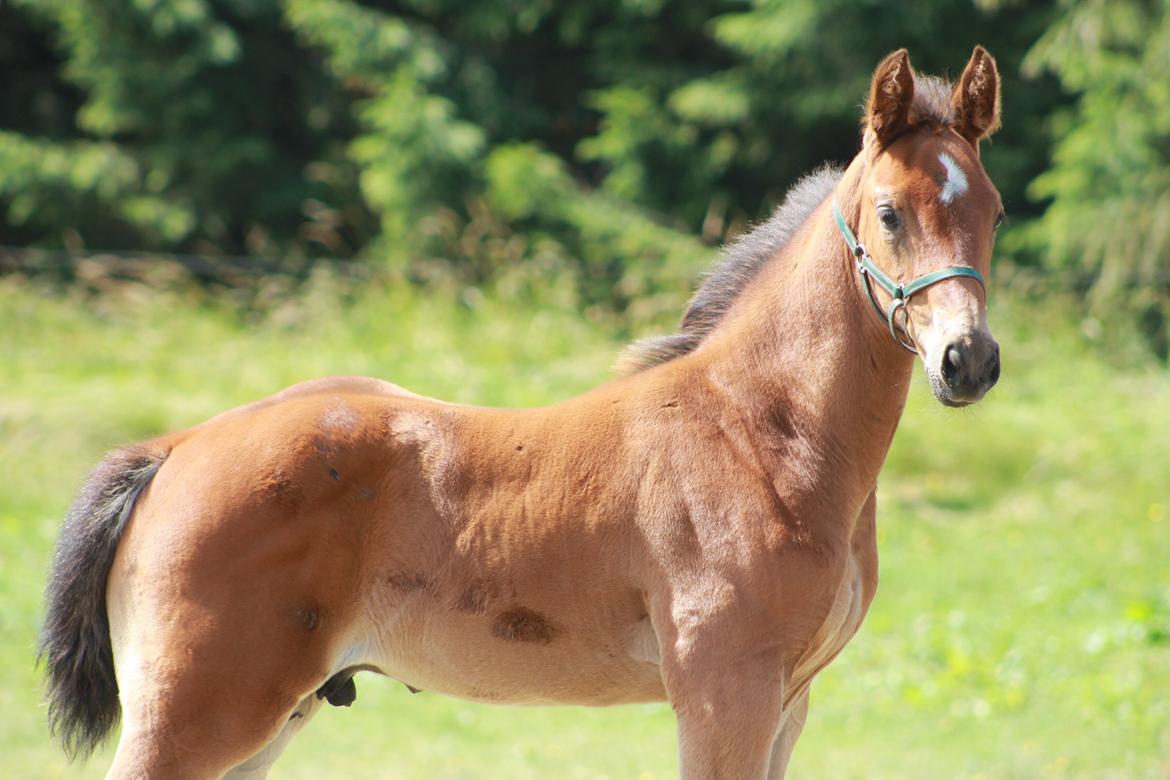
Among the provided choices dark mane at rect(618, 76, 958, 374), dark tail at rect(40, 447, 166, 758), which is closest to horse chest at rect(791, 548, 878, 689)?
dark mane at rect(618, 76, 958, 374)

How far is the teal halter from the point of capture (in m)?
2.94

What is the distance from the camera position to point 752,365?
11.0 feet

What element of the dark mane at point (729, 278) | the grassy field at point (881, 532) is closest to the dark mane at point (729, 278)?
the dark mane at point (729, 278)

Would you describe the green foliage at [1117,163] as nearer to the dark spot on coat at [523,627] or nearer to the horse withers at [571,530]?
the horse withers at [571,530]

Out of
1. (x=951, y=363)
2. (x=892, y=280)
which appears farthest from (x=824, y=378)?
(x=951, y=363)

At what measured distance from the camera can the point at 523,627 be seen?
3188mm

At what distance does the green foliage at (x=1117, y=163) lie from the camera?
10641 millimetres

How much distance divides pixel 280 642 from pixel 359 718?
3.75 meters

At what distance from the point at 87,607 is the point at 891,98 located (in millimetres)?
2445

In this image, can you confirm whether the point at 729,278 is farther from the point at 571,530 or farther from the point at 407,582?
the point at 407,582

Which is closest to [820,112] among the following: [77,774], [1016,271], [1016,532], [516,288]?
[1016,271]

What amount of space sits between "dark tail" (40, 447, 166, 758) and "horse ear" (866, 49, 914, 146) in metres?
2.08

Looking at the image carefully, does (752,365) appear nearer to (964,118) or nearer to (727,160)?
(964,118)

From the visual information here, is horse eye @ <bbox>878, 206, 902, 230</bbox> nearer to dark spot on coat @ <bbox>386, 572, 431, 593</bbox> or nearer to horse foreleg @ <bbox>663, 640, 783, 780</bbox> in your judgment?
horse foreleg @ <bbox>663, 640, 783, 780</bbox>
